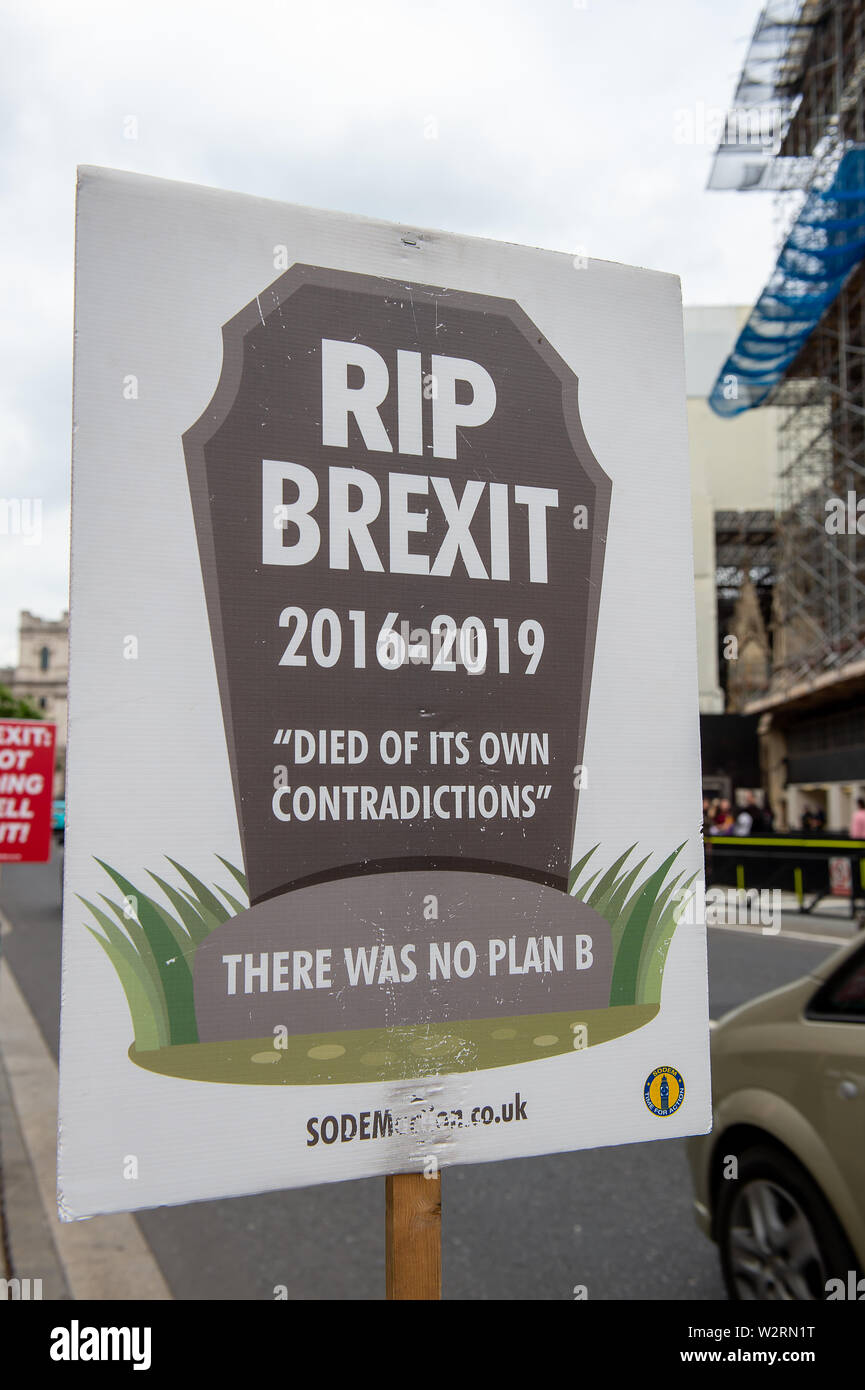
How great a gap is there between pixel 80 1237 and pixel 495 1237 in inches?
68.4

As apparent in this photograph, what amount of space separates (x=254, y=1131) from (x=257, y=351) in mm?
1137

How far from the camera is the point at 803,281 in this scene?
93.1 ft

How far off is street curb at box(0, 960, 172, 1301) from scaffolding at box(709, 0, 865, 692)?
72.0 ft

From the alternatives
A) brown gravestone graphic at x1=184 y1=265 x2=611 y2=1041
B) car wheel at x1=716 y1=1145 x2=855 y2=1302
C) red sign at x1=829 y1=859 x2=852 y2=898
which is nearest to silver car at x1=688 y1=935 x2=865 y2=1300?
car wheel at x1=716 y1=1145 x2=855 y2=1302

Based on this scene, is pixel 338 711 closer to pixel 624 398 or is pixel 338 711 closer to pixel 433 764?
pixel 433 764

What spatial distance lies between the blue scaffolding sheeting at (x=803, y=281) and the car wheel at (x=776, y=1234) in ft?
76.3

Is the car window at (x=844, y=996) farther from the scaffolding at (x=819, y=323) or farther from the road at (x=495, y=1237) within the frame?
the scaffolding at (x=819, y=323)

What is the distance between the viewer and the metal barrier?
1605 cm
